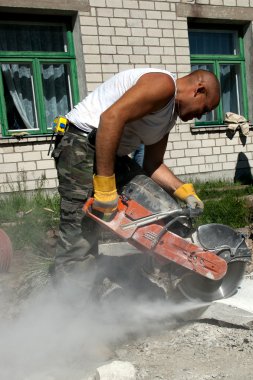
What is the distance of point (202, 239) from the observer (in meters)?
3.04

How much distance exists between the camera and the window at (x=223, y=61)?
8.80m

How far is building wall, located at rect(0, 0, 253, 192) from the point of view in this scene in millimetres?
7074

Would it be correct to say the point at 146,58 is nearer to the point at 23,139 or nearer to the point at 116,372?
the point at 23,139

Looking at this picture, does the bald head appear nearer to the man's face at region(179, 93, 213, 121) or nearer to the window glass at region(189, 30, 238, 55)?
the man's face at region(179, 93, 213, 121)

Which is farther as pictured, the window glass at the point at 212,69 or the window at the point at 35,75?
the window glass at the point at 212,69

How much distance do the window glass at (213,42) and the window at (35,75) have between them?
2.47 meters

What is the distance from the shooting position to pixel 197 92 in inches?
108

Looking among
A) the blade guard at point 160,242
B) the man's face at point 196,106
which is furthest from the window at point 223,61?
the blade guard at point 160,242

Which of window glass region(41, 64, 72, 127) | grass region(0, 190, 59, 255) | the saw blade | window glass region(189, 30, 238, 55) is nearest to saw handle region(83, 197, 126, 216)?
the saw blade

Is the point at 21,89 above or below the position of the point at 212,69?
below

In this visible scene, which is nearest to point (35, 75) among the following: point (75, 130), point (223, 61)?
point (223, 61)

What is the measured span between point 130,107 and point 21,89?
5304 mm

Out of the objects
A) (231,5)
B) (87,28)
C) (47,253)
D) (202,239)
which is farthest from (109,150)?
(231,5)

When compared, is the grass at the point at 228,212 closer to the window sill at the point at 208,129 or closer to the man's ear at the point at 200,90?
the window sill at the point at 208,129
